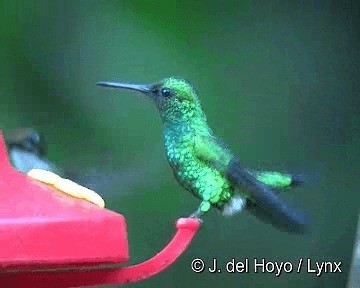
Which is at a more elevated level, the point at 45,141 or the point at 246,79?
the point at 246,79

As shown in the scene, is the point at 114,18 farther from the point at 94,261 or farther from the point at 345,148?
the point at 94,261

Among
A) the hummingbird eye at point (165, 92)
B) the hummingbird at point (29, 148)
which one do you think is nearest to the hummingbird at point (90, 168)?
the hummingbird at point (29, 148)

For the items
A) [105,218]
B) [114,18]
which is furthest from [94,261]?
[114,18]

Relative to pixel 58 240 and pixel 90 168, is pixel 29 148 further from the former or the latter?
pixel 58 240

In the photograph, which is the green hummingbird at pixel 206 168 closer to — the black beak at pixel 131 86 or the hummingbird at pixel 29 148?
the black beak at pixel 131 86

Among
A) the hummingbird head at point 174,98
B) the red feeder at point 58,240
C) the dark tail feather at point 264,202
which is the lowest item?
the dark tail feather at point 264,202

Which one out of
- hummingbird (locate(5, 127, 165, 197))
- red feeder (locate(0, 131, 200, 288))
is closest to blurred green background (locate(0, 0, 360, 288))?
hummingbird (locate(5, 127, 165, 197))
